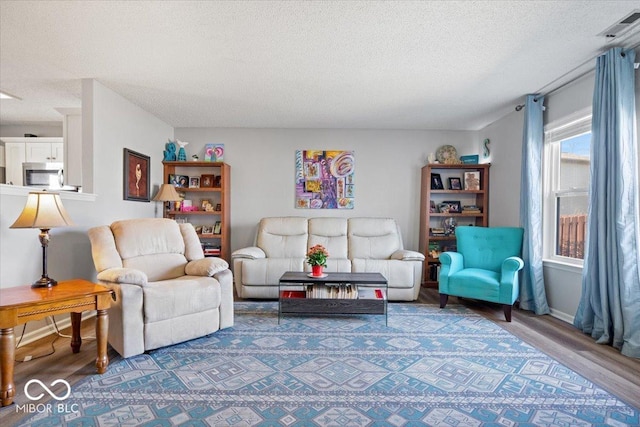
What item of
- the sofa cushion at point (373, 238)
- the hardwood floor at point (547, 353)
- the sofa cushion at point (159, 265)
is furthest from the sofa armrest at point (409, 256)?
the sofa cushion at point (159, 265)

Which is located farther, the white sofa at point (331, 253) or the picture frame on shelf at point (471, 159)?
the picture frame on shelf at point (471, 159)

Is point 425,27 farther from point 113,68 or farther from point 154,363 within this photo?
point 154,363

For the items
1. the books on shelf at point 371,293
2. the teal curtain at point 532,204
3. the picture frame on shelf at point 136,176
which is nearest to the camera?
the books on shelf at point 371,293

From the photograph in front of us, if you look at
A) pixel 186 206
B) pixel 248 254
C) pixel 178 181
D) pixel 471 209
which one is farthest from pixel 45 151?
pixel 471 209

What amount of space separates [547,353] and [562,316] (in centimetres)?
109

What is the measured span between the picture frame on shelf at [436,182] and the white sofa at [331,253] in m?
0.93

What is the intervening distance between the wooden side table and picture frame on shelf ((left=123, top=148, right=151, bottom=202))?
1.75 metres

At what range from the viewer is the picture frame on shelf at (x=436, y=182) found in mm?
4910

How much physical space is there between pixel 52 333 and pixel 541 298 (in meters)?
4.72

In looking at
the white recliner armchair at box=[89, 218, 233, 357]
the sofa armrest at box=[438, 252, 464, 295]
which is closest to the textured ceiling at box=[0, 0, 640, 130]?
the white recliner armchair at box=[89, 218, 233, 357]

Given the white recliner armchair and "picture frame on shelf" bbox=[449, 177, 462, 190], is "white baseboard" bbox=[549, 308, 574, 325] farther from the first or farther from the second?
the white recliner armchair

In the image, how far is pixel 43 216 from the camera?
2.23 m

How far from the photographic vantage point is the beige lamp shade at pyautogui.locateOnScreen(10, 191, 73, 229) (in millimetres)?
2182

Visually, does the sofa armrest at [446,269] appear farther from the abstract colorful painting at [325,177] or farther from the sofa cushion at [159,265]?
the sofa cushion at [159,265]
